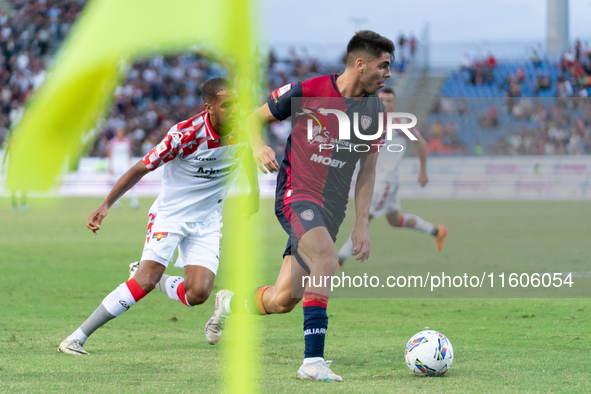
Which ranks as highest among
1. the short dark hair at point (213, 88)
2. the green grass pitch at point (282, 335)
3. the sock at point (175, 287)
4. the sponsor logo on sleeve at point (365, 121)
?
the short dark hair at point (213, 88)

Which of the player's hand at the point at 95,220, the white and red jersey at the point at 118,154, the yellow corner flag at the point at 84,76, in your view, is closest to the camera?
the yellow corner flag at the point at 84,76

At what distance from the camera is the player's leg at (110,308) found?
500cm

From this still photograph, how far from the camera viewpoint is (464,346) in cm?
529

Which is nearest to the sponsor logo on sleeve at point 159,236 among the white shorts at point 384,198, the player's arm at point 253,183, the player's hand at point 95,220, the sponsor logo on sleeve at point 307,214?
the player's hand at point 95,220

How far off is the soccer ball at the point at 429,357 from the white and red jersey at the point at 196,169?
70.3 inches

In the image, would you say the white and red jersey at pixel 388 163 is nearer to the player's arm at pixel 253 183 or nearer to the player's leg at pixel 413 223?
the player's leg at pixel 413 223

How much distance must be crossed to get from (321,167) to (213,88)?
871 millimetres

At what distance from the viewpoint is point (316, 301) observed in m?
4.34

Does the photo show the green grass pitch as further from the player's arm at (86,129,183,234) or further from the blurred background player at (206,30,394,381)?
the player's arm at (86,129,183,234)

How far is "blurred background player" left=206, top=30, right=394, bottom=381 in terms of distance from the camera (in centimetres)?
451

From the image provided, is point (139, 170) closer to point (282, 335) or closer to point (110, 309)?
point (110, 309)

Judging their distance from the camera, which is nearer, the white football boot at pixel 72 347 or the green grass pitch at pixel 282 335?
the green grass pitch at pixel 282 335

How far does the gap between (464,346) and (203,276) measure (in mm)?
1882

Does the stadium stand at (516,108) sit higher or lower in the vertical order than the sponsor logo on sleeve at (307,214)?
higher
